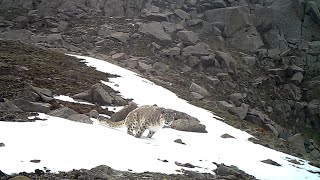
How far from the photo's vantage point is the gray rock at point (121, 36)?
36.3 meters

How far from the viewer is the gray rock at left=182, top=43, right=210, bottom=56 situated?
3542cm

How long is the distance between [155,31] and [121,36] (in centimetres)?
397

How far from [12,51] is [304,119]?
26.6m

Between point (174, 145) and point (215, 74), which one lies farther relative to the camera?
point (215, 74)

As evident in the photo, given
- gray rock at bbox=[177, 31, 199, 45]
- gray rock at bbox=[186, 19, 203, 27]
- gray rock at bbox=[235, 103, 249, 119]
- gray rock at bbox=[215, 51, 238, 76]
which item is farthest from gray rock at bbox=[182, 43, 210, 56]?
gray rock at bbox=[235, 103, 249, 119]

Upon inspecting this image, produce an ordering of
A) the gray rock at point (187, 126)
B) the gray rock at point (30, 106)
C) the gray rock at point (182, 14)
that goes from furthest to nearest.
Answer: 1. the gray rock at point (182, 14)
2. the gray rock at point (187, 126)
3. the gray rock at point (30, 106)

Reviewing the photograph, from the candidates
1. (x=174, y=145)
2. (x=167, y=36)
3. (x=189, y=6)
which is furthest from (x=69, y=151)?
(x=189, y=6)

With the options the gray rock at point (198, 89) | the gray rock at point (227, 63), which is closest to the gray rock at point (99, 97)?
Result: the gray rock at point (198, 89)

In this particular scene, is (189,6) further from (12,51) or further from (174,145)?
(174,145)

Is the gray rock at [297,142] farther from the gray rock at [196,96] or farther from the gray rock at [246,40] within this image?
the gray rock at [246,40]

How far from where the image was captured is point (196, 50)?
35.9 m

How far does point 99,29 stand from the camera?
127ft

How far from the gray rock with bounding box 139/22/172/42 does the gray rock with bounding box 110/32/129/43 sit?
6.81 feet

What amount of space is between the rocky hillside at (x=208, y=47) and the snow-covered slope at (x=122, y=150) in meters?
5.55
